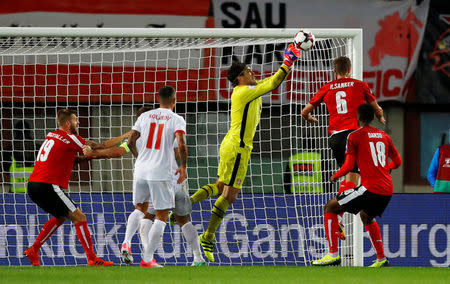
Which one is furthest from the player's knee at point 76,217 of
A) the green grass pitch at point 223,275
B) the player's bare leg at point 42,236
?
the green grass pitch at point 223,275

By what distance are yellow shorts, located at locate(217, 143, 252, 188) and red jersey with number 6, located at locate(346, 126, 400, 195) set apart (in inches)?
44.0

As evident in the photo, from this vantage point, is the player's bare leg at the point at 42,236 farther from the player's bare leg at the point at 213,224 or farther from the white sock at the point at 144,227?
the player's bare leg at the point at 213,224

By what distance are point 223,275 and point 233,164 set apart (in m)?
1.72

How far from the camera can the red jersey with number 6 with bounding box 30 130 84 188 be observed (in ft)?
27.9

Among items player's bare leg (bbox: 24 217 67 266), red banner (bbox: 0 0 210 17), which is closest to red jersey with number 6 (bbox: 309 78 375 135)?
player's bare leg (bbox: 24 217 67 266)

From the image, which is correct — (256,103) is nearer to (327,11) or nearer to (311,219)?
(311,219)

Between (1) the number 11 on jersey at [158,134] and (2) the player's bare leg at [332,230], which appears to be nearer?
(1) the number 11 on jersey at [158,134]

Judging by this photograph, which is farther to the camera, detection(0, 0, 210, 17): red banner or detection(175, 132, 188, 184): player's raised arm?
detection(0, 0, 210, 17): red banner

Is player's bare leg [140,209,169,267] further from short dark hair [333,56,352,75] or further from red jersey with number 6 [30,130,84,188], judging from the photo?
short dark hair [333,56,352,75]

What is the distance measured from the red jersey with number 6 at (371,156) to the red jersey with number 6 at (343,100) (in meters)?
0.54

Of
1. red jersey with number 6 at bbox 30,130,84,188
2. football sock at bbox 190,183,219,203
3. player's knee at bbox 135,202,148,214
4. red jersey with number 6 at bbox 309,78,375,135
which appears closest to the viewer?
player's knee at bbox 135,202,148,214

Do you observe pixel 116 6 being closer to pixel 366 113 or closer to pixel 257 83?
pixel 257 83

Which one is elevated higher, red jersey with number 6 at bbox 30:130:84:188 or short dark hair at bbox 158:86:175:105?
short dark hair at bbox 158:86:175:105

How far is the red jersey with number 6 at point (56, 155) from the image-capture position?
8516 mm
